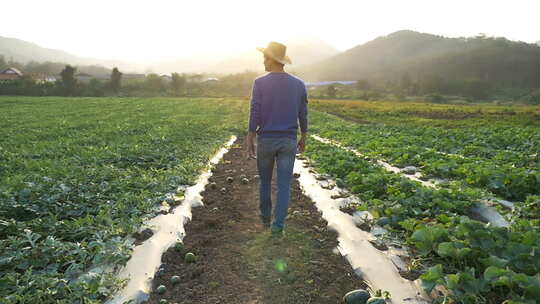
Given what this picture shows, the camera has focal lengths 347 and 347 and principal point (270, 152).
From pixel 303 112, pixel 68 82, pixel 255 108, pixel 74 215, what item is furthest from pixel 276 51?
pixel 68 82

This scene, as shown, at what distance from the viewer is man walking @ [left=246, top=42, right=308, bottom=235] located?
15.7 feet

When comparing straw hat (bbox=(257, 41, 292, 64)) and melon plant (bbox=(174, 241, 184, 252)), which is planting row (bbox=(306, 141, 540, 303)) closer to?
straw hat (bbox=(257, 41, 292, 64))

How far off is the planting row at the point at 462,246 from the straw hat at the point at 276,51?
262 cm

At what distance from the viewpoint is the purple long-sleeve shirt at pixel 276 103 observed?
4789 millimetres

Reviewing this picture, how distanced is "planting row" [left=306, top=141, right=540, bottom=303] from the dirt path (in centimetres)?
87

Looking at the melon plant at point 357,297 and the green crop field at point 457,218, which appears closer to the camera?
the green crop field at point 457,218

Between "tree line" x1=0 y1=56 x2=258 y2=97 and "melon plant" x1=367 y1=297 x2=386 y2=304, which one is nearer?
"melon plant" x1=367 y1=297 x2=386 y2=304

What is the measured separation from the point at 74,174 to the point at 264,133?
4477mm

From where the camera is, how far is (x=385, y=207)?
5566 millimetres

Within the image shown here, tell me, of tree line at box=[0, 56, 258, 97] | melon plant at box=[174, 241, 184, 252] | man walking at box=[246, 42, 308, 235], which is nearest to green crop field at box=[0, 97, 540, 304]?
melon plant at box=[174, 241, 184, 252]

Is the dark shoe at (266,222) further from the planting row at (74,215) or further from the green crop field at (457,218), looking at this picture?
the planting row at (74,215)

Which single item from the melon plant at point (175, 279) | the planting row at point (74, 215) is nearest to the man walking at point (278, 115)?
the melon plant at point (175, 279)

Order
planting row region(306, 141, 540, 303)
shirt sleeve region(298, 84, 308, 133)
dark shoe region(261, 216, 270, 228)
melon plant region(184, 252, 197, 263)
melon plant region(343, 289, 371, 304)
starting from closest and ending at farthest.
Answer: planting row region(306, 141, 540, 303) < melon plant region(343, 289, 371, 304) < melon plant region(184, 252, 197, 263) < shirt sleeve region(298, 84, 308, 133) < dark shoe region(261, 216, 270, 228)

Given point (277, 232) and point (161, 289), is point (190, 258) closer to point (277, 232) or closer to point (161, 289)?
point (161, 289)
